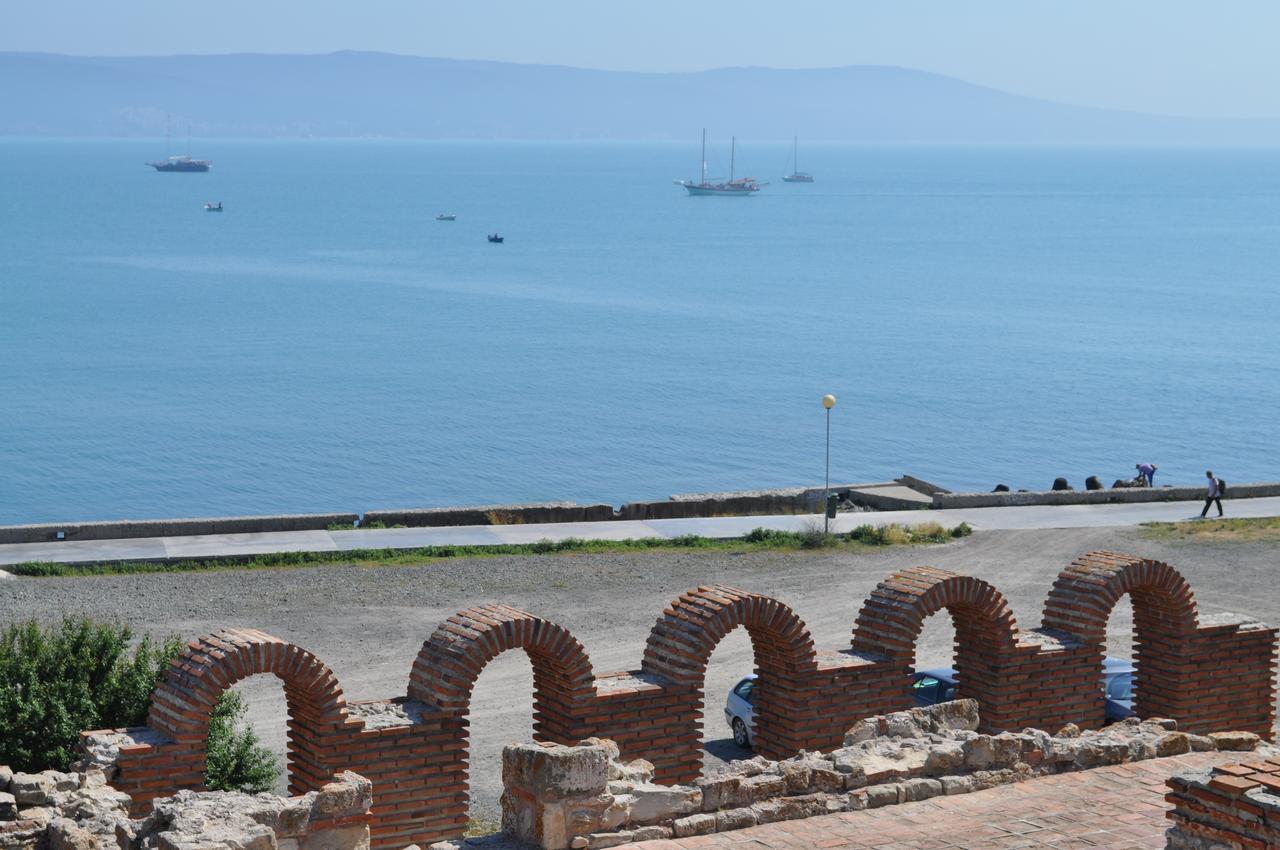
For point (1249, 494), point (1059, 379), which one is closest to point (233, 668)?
point (1249, 494)

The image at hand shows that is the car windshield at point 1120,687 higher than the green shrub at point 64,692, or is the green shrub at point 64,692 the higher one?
the green shrub at point 64,692

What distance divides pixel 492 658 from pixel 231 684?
2.09 meters

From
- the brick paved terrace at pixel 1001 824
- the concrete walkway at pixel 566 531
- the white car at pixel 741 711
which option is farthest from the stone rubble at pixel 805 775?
the concrete walkway at pixel 566 531

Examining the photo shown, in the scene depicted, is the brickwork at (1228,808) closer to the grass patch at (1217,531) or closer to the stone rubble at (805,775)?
the stone rubble at (805,775)

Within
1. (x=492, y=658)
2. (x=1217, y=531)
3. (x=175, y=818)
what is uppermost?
(x=492, y=658)

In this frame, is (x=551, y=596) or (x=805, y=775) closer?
(x=805, y=775)

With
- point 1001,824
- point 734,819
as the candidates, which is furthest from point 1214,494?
point 734,819

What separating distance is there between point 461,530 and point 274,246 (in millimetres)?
121555

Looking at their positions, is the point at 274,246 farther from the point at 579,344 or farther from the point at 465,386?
the point at 465,386

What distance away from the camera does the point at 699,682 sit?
14.7 metres

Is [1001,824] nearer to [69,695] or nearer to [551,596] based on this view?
[69,695]

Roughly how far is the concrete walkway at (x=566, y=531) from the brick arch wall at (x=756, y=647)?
65.8 ft

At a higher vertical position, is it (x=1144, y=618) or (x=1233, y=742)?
(x=1144, y=618)

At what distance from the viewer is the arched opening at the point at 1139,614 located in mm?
16000
